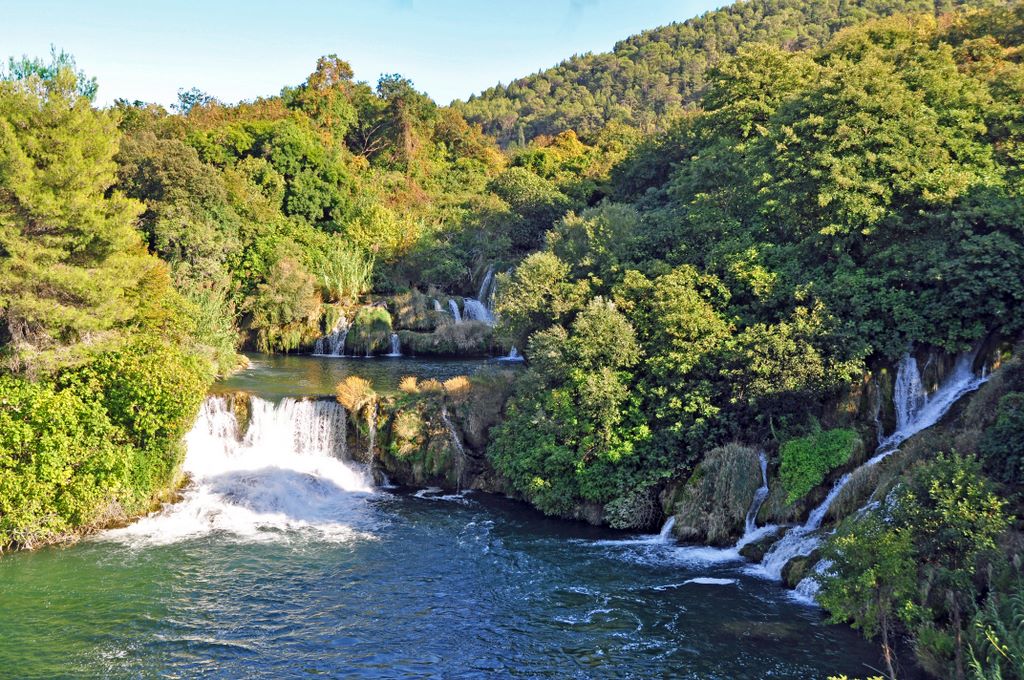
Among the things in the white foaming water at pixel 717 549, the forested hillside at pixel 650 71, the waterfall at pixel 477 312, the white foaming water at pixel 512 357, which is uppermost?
the forested hillside at pixel 650 71

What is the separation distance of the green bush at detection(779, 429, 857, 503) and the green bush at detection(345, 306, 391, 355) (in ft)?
92.8

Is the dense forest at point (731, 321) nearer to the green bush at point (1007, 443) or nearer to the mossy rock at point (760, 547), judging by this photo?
the green bush at point (1007, 443)

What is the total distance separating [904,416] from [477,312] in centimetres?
2971

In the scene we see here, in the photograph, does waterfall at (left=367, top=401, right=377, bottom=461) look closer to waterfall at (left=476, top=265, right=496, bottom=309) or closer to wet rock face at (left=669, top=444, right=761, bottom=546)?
wet rock face at (left=669, top=444, right=761, bottom=546)

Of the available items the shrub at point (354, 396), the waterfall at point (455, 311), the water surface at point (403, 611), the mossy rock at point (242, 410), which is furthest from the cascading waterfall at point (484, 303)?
the water surface at point (403, 611)

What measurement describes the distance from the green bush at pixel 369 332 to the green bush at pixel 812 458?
1114 inches

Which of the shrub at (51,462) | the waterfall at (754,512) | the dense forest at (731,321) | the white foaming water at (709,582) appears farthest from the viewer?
the waterfall at (754,512)

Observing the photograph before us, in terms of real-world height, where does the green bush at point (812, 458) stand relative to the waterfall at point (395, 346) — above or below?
below

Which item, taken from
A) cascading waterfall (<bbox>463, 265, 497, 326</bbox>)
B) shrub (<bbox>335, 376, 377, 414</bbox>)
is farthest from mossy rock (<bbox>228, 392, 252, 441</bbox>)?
cascading waterfall (<bbox>463, 265, 497, 326</bbox>)

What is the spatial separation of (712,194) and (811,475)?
13.6 meters

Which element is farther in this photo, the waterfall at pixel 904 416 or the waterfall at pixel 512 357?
the waterfall at pixel 512 357

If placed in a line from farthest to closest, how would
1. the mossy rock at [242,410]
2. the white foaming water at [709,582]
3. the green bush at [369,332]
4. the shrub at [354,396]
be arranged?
the green bush at [369,332] < the shrub at [354,396] < the mossy rock at [242,410] < the white foaming water at [709,582]

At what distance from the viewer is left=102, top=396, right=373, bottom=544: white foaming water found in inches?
952

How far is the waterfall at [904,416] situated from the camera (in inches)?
810
